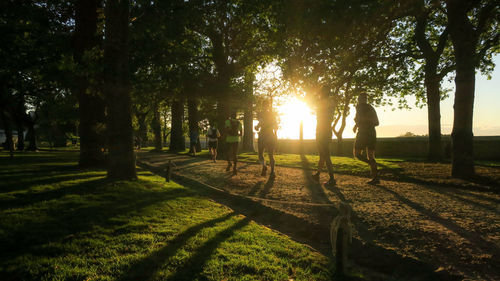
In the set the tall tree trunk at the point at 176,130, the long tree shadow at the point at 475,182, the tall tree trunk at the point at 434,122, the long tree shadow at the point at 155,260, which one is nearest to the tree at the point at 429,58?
the tall tree trunk at the point at 434,122

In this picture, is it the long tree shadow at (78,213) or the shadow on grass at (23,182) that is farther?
the shadow on grass at (23,182)

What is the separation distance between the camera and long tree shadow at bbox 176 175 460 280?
296 cm

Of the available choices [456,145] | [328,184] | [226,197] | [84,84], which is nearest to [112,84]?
[84,84]

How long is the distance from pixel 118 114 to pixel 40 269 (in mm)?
5654

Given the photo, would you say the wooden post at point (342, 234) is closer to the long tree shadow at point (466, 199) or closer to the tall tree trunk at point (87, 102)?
the long tree shadow at point (466, 199)

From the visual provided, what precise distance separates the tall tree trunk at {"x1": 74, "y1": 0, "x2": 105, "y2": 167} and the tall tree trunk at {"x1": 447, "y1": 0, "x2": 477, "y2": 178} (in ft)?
40.7

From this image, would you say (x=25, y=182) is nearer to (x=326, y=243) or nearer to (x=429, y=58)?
(x=326, y=243)

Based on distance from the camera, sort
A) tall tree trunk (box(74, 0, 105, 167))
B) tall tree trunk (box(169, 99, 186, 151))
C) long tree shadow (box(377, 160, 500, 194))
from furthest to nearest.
A: tall tree trunk (box(169, 99, 186, 151)), tall tree trunk (box(74, 0, 105, 167)), long tree shadow (box(377, 160, 500, 194))

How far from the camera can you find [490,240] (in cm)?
352

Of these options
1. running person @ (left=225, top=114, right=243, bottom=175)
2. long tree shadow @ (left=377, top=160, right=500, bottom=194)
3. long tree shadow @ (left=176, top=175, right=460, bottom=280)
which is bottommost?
long tree shadow @ (left=176, top=175, right=460, bottom=280)

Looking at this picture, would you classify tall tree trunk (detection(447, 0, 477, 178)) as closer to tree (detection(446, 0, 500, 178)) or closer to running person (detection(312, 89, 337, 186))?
tree (detection(446, 0, 500, 178))

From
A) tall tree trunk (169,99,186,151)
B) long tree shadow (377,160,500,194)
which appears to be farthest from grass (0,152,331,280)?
tall tree trunk (169,99,186,151)

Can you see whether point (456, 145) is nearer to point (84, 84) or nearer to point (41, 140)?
point (84, 84)

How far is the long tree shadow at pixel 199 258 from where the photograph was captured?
2653mm
